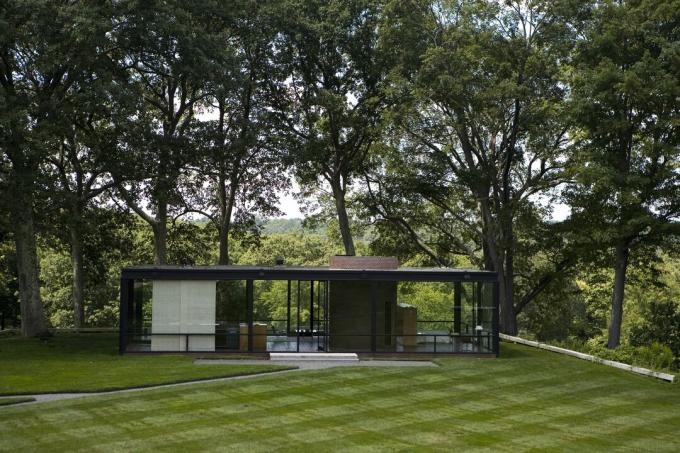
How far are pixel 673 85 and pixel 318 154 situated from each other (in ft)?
58.0

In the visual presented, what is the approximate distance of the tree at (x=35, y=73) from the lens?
29.3 m

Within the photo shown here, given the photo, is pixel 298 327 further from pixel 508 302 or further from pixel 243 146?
pixel 508 302

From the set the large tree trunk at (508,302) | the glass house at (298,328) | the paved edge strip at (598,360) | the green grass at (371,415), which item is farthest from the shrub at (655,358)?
the large tree trunk at (508,302)

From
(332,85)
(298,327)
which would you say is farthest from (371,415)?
(332,85)

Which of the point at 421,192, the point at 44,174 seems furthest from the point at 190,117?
the point at 421,192

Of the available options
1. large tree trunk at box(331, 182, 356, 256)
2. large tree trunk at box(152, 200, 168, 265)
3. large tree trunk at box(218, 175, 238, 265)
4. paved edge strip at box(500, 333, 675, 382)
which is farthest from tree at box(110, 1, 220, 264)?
paved edge strip at box(500, 333, 675, 382)

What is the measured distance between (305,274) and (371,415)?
10.3 meters

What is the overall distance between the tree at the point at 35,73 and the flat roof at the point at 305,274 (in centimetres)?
669

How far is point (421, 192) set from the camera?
139 ft

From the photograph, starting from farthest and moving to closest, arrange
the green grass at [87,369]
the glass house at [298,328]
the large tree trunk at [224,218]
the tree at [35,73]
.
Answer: the large tree trunk at [224,218]
the tree at [35,73]
the glass house at [298,328]
the green grass at [87,369]

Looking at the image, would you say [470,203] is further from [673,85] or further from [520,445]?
[520,445]

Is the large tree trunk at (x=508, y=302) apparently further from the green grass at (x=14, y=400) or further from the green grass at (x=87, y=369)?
the green grass at (x=14, y=400)

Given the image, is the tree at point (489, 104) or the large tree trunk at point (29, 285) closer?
the large tree trunk at point (29, 285)

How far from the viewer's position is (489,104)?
3669cm
